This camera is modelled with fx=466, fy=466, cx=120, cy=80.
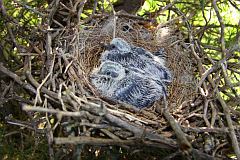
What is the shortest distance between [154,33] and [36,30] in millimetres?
636

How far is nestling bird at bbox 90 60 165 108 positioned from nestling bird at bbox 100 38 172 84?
0.04 m

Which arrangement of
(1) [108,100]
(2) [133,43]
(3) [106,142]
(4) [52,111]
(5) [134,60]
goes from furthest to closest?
(2) [133,43], (5) [134,60], (1) [108,100], (3) [106,142], (4) [52,111]

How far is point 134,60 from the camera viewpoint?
1.97 m

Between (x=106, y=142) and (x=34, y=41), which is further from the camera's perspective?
(x=34, y=41)

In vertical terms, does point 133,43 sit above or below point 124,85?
above

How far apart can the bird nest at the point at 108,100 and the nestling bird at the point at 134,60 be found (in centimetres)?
7

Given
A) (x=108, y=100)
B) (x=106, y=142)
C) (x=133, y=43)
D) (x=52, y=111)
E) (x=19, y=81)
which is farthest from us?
(x=133, y=43)

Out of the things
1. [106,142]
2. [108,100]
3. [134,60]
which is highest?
[134,60]

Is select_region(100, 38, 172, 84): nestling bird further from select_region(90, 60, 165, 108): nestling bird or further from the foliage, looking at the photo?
the foliage

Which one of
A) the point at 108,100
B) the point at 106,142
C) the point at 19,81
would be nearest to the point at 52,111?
the point at 106,142

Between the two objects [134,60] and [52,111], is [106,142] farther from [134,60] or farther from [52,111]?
[134,60]

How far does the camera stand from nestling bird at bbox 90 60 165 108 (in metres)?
1.80

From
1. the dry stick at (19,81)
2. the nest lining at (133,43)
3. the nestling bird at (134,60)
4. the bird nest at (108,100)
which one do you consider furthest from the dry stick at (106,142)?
the nestling bird at (134,60)

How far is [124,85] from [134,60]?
0.57 ft
